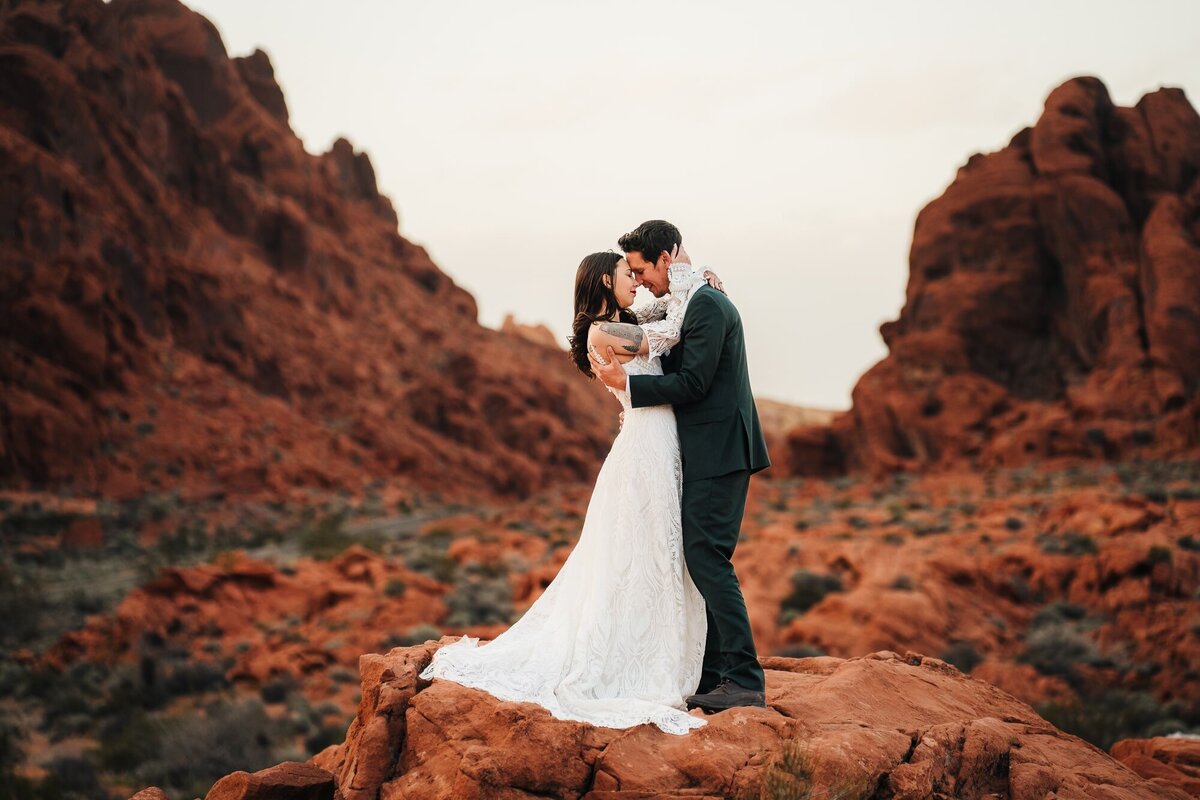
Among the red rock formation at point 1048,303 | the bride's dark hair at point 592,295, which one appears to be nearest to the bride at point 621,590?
the bride's dark hair at point 592,295

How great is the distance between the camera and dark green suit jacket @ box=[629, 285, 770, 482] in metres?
5.26

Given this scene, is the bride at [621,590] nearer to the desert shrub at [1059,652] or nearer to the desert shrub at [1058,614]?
the desert shrub at [1059,652]

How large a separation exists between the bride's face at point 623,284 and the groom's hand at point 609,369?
34cm

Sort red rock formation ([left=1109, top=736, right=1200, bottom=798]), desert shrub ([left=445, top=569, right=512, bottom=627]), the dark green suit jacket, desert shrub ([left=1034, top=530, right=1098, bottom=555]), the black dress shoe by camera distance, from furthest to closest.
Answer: desert shrub ([left=1034, top=530, right=1098, bottom=555]), desert shrub ([left=445, top=569, right=512, bottom=627]), red rock formation ([left=1109, top=736, right=1200, bottom=798]), the dark green suit jacket, the black dress shoe

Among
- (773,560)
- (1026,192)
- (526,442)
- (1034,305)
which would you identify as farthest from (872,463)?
(773,560)

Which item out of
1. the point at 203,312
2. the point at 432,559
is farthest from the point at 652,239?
the point at 203,312

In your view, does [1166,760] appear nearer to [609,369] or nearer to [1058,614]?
[609,369]

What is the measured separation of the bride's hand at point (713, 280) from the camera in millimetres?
5559

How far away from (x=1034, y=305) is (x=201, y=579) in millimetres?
37914

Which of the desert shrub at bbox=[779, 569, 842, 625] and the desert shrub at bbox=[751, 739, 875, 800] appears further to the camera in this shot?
the desert shrub at bbox=[779, 569, 842, 625]

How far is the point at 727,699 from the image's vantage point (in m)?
5.00

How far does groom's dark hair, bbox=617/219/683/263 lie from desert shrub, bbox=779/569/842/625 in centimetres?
1203

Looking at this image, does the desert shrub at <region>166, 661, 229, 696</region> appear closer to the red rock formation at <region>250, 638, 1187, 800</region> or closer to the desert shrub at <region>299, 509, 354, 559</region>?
the desert shrub at <region>299, 509, 354, 559</region>

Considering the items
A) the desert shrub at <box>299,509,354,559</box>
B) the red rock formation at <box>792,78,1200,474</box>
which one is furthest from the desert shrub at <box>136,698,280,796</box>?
the red rock formation at <box>792,78,1200,474</box>
